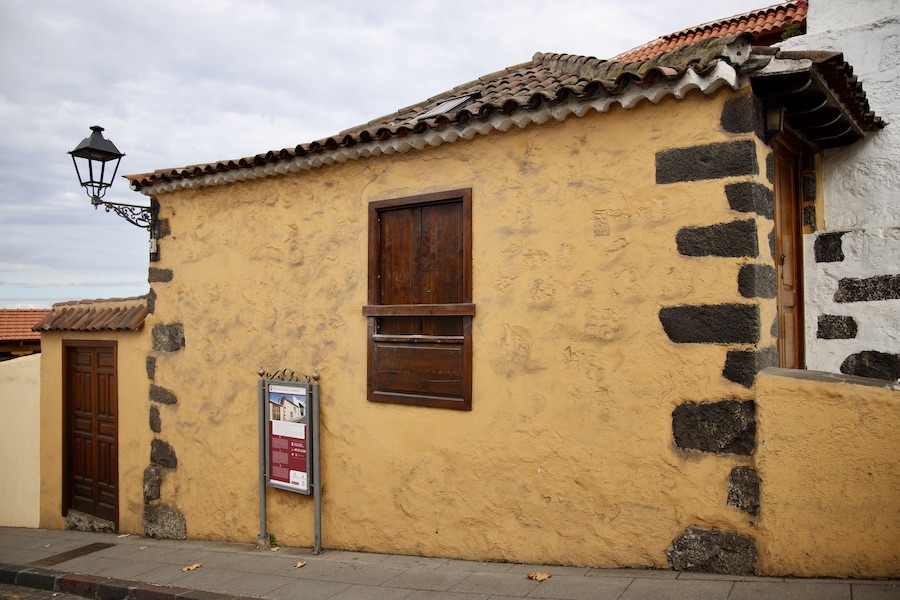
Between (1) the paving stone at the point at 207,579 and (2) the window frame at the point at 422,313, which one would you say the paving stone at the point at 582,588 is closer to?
(2) the window frame at the point at 422,313

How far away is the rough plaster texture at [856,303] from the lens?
528cm

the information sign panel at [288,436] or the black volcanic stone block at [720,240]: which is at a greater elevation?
the black volcanic stone block at [720,240]

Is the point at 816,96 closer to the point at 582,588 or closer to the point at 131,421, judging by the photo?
the point at 582,588

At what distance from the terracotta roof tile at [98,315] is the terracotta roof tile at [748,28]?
20.6 feet

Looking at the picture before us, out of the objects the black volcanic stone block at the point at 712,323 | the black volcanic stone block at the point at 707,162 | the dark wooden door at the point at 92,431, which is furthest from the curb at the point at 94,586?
the black volcanic stone block at the point at 707,162

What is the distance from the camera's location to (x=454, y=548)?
17.3ft

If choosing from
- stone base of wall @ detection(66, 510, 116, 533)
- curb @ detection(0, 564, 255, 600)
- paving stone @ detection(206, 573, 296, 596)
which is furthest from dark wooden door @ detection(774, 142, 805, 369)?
stone base of wall @ detection(66, 510, 116, 533)

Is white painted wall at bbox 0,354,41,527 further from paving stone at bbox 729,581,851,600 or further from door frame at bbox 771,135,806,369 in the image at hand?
door frame at bbox 771,135,806,369

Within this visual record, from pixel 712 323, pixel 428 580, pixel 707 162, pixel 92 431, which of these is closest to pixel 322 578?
pixel 428 580

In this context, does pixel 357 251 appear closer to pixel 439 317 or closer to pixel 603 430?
pixel 439 317

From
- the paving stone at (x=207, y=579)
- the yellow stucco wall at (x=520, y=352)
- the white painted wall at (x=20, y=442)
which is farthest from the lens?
the white painted wall at (x=20, y=442)

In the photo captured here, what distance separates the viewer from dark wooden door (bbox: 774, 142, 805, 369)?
16.9 ft

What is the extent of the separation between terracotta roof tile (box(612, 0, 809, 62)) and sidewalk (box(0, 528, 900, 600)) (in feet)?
16.2

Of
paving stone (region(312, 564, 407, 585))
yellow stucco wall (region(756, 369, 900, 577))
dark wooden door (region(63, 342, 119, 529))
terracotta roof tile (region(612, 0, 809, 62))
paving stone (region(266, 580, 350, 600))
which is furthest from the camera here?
dark wooden door (region(63, 342, 119, 529))
